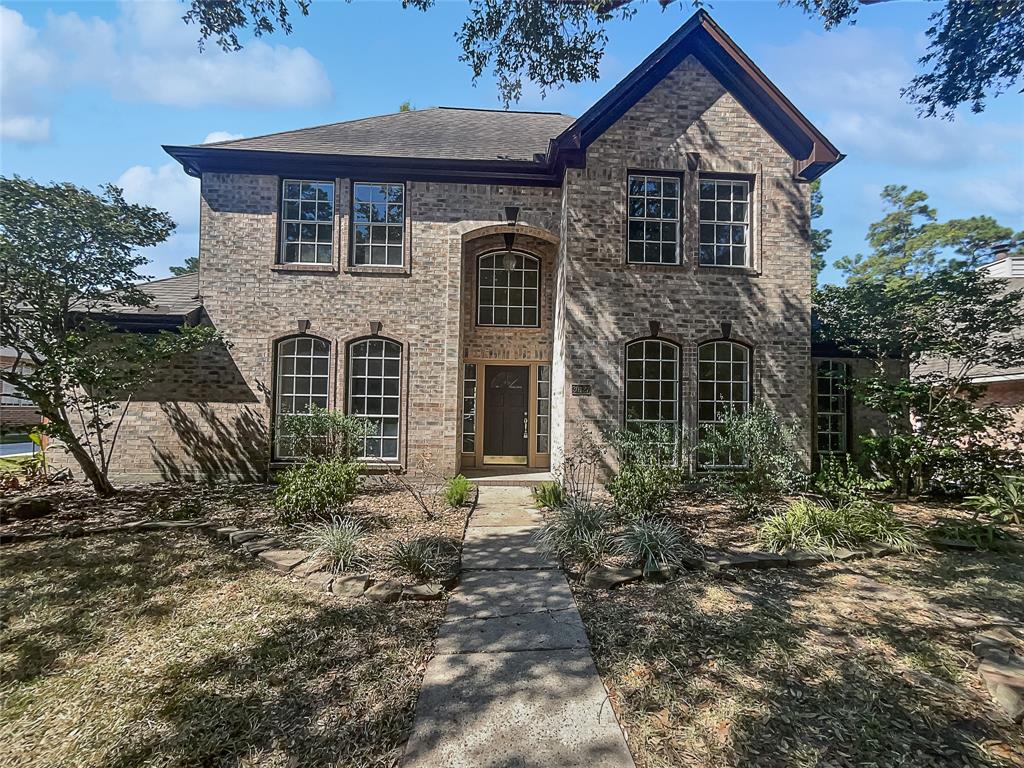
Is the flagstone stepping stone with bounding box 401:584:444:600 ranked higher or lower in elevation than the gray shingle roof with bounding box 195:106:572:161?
lower

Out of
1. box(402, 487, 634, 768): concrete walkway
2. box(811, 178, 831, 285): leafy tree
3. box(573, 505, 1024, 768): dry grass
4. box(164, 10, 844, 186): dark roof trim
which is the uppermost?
box(811, 178, 831, 285): leafy tree

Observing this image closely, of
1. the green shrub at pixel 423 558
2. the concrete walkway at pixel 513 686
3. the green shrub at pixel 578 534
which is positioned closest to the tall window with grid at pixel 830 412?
the green shrub at pixel 578 534

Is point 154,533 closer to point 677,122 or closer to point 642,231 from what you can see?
point 642,231

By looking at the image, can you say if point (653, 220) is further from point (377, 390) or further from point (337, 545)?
point (337, 545)

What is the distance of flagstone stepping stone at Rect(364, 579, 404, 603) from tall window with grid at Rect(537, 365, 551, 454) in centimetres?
631

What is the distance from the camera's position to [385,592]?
4.03 m

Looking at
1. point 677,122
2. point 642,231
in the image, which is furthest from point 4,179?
point 677,122

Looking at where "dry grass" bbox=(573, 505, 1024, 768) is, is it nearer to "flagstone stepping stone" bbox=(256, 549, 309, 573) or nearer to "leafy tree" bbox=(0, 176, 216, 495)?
"flagstone stepping stone" bbox=(256, 549, 309, 573)

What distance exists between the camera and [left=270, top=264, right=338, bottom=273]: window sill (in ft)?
29.2

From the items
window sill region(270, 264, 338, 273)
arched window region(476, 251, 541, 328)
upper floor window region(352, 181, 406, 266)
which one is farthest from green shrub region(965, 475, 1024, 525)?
window sill region(270, 264, 338, 273)

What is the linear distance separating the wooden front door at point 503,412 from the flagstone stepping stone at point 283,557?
18.4ft

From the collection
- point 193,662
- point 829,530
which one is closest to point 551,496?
point 829,530

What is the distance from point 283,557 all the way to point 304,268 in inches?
241

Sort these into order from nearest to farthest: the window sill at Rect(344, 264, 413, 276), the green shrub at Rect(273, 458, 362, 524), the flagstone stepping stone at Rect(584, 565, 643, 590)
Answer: the flagstone stepping stone at Rect(584, 565, 643, 590) → the green shrub at Rect(273, 458, 362, 524) → the window sill at Rect(344, 264, 413, 276)
